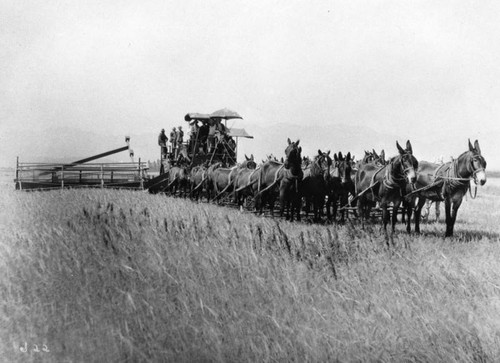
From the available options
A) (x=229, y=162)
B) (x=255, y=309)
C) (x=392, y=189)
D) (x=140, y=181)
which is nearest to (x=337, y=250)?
(x=255, y=309)

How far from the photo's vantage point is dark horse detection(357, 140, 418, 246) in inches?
436

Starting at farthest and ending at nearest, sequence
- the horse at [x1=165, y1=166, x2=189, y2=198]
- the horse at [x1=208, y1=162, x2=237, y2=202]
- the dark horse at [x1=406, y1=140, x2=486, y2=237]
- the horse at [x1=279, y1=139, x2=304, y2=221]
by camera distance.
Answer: the horse at [x1=165, y1=166, x2=189, y2=198] < the horse at [x1=208, y1=162, x2=237, y2=202] < the horse at [x1=279, y1=139, x2=304, y2=221] < the dark horse at [x1=406, y1=140, x2=486, y2=237]

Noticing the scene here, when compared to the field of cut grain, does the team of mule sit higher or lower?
higher

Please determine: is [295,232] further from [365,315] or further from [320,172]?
[365,315]

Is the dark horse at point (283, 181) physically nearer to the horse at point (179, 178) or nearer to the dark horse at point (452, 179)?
the dark horse at point (452, 179)

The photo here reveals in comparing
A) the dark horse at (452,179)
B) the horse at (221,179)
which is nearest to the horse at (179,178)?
the horse at (221,179)

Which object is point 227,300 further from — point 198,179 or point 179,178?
point 179,178

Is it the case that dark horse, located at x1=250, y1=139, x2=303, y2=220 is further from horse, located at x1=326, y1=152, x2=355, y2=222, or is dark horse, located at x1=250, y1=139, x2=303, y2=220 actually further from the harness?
the harness

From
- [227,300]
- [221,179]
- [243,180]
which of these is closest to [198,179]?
[221,179]

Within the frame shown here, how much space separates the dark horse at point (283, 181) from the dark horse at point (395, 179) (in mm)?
2296

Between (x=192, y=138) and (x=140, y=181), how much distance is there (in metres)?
4.93

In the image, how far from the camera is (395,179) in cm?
1154

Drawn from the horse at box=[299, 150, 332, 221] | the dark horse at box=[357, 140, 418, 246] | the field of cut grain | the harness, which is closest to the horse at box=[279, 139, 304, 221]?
the horse at box=[299, 150, 332, 221]

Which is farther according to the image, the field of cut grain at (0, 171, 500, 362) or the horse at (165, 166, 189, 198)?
the horse at (165, 166, 189, 198)
